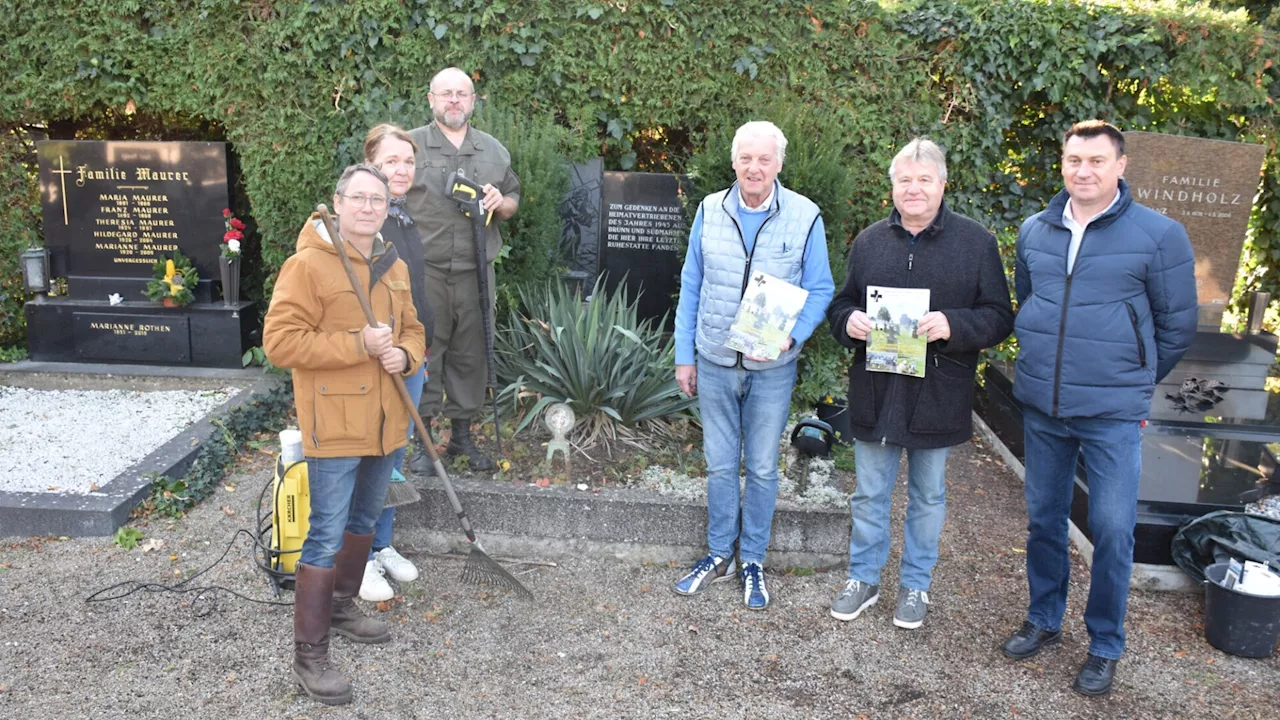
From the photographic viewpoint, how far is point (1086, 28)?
654 centimetres

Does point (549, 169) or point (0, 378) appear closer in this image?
point (549, 169)

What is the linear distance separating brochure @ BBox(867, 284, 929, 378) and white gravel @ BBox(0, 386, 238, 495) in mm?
4002

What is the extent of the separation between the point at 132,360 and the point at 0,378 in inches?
34.0

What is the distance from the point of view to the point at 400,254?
12.5 feet

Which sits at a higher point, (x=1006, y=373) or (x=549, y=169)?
(x=549, y=169)

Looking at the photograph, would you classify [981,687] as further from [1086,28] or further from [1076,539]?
[1086,28]

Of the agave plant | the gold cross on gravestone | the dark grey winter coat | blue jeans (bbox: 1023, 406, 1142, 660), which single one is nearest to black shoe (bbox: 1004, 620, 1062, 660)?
blue jeans (bbox: 1023, 406, 1142, 660)

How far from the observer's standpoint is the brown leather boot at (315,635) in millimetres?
3156

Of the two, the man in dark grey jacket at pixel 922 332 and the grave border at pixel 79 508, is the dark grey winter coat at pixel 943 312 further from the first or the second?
the grave border at pixel 79 508

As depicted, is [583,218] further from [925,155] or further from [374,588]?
[925,155]

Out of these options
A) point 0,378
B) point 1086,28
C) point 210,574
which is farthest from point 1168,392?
point 0,378

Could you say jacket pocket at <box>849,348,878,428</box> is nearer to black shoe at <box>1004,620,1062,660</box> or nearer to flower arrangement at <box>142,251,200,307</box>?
black shoe at <box>1004,620,1062,660</box>

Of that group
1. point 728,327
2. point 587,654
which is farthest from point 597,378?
point 587,654

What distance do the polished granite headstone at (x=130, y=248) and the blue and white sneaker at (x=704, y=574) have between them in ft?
15.2
